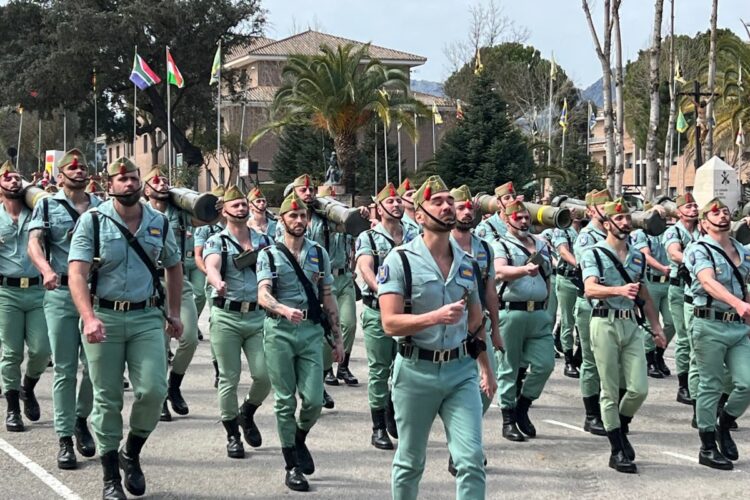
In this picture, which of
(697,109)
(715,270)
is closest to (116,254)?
(715,270)

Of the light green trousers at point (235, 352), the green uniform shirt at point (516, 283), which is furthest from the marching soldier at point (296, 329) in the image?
the green uniform shirt at point (516, 283)

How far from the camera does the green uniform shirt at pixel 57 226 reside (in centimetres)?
765

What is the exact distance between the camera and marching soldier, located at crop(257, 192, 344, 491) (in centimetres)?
694

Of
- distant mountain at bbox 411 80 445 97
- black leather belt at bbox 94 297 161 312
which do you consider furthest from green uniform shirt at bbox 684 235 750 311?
distant mountain at bbox 411 80 445 97

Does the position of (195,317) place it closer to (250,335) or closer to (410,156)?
Result: (250,335)

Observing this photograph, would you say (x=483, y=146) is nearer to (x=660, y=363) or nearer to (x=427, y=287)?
(x=660, y=363)

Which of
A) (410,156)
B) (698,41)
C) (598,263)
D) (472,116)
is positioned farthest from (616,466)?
(410,156)

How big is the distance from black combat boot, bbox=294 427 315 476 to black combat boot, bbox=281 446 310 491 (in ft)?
0.42

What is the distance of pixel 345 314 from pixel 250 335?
2677 millimetres

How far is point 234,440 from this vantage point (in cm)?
762

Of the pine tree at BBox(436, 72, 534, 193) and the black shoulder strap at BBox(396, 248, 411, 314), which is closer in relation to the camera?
the black shoulder strap at BBox(396, 248, 411, 314)

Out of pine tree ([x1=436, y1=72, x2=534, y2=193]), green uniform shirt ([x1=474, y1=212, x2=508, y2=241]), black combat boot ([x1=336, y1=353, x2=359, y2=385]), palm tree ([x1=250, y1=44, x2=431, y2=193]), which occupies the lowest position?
black combat boot ([x1=336, y1=353, x2=359, y2=385])

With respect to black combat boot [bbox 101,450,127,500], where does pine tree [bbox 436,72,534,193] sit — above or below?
above

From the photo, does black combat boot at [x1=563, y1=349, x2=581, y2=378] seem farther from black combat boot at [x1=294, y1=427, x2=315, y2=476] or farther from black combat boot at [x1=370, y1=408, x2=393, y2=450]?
black combat boot at [x1=294, y1=427, x2=315, y2=476]
